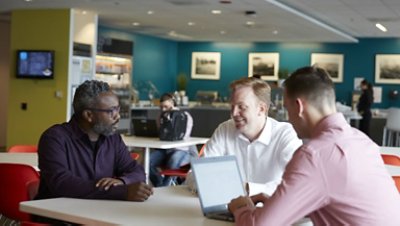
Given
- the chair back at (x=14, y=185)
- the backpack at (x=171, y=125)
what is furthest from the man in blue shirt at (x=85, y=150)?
the backpack at (x=171, y=125)

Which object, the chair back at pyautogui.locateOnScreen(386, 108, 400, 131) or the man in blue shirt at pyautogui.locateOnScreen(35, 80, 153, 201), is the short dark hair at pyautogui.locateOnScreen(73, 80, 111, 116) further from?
the chair back at pyautogui.locateOnScreen(386, 108, 400, 131)

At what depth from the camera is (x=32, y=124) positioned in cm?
1223

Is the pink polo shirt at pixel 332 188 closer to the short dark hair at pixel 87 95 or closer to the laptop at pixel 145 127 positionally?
the short dark hair at pixel 87 95

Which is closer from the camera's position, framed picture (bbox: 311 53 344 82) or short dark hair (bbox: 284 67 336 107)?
short dark hair (bbox: 284 67 336 107)

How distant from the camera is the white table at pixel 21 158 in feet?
16.5

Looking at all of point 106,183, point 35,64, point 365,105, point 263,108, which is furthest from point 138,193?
point 365,105

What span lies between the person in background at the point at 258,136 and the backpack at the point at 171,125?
11.3ft

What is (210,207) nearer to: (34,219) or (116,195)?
(116,195)

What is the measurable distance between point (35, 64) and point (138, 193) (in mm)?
9515

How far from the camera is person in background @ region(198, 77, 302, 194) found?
3541 millimetres

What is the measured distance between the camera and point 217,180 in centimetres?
281

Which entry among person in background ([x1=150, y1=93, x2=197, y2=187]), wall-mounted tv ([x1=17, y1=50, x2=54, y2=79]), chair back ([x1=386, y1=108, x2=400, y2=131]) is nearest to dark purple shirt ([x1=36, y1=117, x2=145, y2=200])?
person in background ([x1=150, y1=93, x2=197, y2=187])

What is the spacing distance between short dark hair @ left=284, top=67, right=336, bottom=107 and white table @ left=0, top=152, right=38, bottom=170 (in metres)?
3.02

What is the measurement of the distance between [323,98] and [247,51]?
16900 mm
